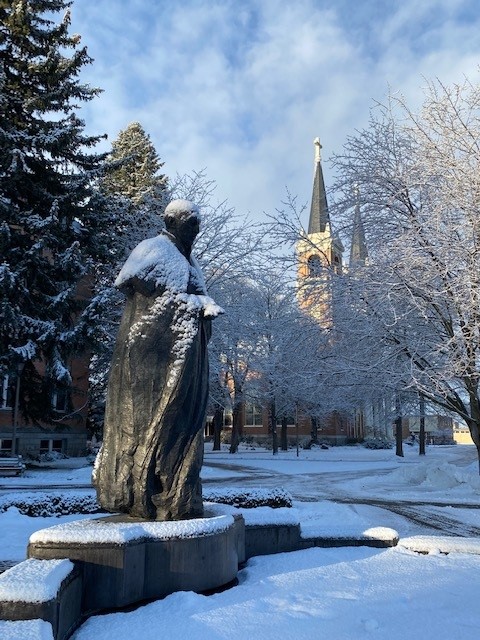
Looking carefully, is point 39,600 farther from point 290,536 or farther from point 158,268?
point 290,536

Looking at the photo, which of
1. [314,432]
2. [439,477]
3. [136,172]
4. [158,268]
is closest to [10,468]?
[439,477]

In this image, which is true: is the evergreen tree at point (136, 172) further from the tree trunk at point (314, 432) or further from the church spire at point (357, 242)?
the tree trunk at point (314, 432)

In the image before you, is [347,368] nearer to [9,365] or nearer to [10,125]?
[9,365]

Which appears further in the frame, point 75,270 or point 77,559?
point 75,270

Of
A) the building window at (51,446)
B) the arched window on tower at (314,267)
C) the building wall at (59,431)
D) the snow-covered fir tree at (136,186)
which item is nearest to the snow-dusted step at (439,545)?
the arched window on tower at (314,267)

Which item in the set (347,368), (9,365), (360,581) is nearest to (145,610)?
(360,581)

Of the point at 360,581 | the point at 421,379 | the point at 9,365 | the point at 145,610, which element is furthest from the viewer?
the point at 9,365

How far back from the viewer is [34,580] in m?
3.47

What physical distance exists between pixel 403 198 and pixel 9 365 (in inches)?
531

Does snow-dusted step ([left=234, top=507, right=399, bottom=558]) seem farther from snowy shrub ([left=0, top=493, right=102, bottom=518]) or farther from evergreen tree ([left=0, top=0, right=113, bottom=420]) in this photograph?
evergreen tree ([left=0, top=0, right=113, bottom=420])

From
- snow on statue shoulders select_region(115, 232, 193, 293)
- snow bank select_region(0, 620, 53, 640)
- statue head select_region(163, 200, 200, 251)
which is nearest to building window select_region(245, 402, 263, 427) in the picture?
statue head select_region(163, 200, 200, 251)

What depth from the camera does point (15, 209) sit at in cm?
1900

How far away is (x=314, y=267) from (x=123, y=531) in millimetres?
13463

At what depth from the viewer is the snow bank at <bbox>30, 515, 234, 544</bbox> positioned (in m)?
4.17
